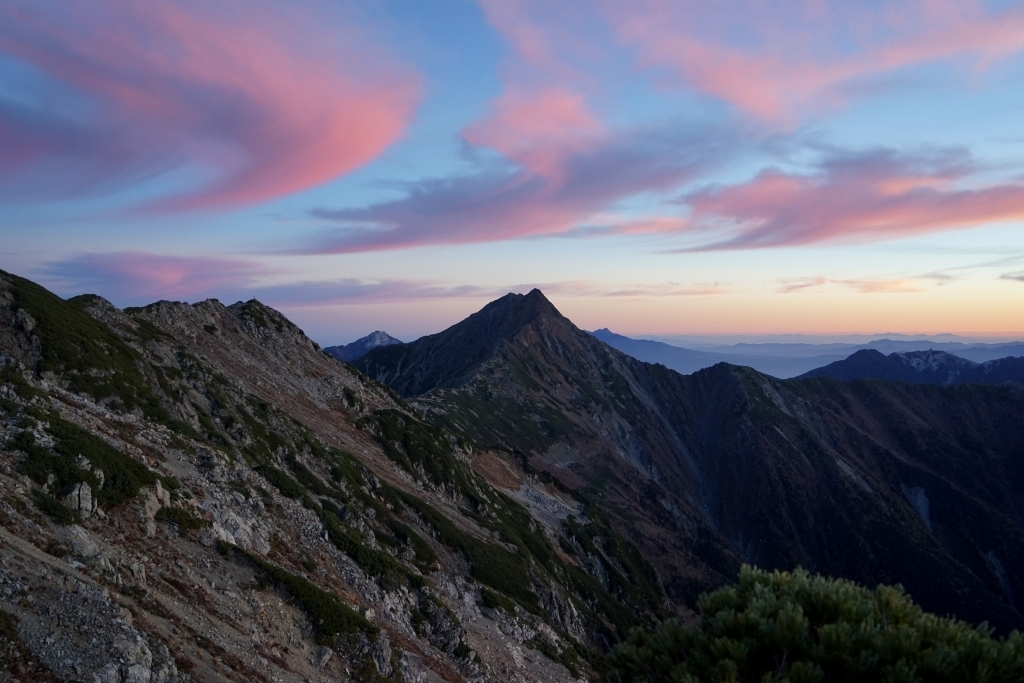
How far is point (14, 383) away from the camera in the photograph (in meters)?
33.6

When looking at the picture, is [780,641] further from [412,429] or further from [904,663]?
[412,429]

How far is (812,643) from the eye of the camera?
1230 centimetres

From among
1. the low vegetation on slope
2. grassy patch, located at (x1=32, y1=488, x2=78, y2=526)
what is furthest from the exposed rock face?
the low vegetation on slope

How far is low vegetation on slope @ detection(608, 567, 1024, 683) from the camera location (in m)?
11.5

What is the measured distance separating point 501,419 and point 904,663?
541 feet

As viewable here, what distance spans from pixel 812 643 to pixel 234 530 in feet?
101

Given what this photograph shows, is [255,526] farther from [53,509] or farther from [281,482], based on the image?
[53,509]

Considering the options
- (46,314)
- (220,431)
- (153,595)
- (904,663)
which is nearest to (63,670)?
(153,595)

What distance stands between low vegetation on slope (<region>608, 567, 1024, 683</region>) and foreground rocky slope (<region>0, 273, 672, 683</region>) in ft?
56.5

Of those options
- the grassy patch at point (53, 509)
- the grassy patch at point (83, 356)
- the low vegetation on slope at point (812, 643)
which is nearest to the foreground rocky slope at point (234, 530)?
the grassy patch at point (53, 509)

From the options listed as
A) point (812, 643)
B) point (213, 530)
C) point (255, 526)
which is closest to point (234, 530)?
point (213, 530)

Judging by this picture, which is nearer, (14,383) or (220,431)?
(14,383)

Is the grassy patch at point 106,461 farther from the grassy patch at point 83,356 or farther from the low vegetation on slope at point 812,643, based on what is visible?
the low vegetation on slope at point 812,643

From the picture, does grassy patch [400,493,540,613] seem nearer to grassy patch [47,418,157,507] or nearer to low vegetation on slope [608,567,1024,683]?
grassy patch [47,418,157,507]
